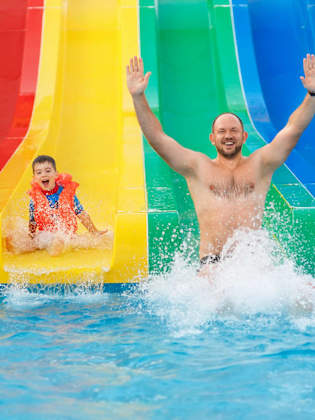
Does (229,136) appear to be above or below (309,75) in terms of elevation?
below

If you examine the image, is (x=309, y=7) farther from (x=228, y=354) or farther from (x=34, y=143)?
(x=228, y=354)

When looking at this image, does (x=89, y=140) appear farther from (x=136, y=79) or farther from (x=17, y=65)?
(x=136, y=79)

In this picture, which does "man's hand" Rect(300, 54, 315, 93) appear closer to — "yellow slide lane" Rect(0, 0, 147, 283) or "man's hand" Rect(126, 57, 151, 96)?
"man's hand" Rect(126, 57, 151, 96)

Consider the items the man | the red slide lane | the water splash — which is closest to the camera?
the water splash

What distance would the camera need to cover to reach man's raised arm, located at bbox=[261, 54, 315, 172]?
3.14 m

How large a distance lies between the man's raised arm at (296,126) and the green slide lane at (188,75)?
2.63 ft

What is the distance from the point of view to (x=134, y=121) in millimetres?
4953

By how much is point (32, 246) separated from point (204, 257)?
130 cm

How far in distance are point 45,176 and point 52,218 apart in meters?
0.34

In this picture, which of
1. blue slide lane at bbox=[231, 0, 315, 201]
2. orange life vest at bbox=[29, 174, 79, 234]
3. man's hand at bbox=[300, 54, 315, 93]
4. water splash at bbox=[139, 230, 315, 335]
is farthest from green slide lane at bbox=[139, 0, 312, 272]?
man's hand at bbox=[300, 54, 315, 93]

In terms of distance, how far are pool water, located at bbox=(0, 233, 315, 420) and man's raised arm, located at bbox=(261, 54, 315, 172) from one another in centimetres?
44

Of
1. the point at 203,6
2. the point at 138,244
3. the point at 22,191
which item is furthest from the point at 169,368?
the point at 203,6

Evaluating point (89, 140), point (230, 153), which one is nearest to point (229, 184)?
point (230, 153)

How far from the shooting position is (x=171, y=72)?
6.01 m
